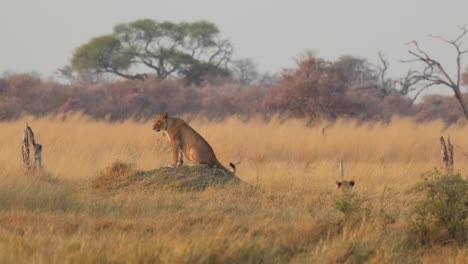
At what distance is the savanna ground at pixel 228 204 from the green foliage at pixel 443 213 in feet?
0.38

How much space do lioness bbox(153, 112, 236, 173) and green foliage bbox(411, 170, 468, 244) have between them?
3.55 m

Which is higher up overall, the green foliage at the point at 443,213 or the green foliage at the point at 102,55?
the green foliage at the point at 102,55

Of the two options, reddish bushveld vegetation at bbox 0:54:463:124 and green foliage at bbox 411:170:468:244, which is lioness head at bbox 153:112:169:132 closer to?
green foliage at bbox 411:170:468:244

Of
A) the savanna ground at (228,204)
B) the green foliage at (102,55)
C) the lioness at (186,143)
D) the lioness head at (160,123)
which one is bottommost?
the savanna ground at (228,204)

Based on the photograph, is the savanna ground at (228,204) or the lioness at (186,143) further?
the lioness at (186,143)

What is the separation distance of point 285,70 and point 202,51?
20.2 meters

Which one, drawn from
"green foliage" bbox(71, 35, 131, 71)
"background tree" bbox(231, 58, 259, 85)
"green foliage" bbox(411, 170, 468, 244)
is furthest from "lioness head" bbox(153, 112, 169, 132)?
"background tree" bbox(231, 58, 259, 85)

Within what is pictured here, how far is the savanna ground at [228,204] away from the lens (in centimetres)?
620

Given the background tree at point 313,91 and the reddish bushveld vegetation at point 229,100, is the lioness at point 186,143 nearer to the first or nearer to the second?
the reddish bushveld vegetation at point 229,100

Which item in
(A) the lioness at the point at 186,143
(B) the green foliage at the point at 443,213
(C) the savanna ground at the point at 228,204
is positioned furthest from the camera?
(A) the lioness at the point at 186,143

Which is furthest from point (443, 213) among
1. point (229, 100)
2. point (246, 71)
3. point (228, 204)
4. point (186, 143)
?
point (246, 71)

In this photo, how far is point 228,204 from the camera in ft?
30.3

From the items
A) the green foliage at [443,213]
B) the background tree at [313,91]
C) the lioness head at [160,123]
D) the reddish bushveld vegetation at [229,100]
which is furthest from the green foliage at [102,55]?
the green foliage at [443,213]

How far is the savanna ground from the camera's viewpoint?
20.4 ft
